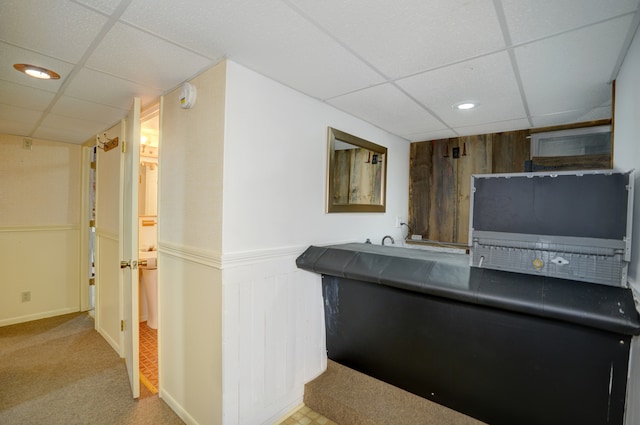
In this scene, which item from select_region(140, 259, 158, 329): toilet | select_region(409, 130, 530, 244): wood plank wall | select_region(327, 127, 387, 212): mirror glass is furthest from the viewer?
select_region(140, 259, 158, 329): toilet

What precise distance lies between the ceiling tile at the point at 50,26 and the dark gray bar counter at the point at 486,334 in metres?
1.59

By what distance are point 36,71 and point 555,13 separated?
8.39 ft

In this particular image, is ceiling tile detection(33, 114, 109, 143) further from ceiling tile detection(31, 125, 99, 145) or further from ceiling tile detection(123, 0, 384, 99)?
ceiling tile detection(123, 0, 384, 99)

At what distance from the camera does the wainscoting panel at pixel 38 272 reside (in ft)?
10.8

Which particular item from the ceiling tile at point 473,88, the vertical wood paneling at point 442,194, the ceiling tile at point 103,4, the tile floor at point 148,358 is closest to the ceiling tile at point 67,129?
the ceiling tile at point 103,4

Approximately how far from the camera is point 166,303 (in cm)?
205

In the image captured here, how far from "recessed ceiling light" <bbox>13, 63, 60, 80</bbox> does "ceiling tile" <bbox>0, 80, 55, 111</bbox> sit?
296 millimetres

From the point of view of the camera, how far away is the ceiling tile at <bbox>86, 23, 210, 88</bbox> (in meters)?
1.34

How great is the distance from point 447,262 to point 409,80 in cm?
109

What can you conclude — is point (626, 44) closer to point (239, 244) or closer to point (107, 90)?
point (239, 244)

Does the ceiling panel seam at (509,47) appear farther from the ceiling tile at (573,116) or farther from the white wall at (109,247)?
the white wall at (109,247)

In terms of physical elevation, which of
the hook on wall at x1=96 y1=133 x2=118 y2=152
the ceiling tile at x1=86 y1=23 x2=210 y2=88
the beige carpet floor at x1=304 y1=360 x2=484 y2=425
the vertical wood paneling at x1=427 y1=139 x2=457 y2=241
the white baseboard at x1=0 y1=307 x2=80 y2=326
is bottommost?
the white baseboard at x1=0 y1=307 x2=80 y2=326

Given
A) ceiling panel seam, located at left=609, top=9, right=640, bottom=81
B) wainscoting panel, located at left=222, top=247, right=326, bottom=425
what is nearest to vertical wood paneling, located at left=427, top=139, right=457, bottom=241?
ceiling panel seam, located at left=609, top=9, right=640, bottom=81

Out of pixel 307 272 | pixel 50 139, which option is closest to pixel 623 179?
pixel 307 272
